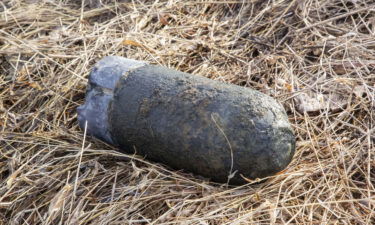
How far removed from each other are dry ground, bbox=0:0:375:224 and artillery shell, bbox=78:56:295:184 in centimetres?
11

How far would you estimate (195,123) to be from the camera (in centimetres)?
244

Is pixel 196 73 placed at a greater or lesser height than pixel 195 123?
lesser

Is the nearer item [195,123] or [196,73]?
[195,123]

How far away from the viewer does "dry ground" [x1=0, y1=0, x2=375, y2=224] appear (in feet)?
7.97

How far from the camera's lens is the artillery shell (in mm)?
2381

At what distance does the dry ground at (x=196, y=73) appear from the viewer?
7.97 ft

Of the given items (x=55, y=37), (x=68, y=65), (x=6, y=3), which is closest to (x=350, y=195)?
(x=68, y=65)

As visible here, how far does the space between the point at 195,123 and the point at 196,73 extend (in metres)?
0.99

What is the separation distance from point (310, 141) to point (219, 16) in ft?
5.62

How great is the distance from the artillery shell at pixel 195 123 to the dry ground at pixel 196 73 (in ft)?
0.35

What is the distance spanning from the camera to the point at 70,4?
14.6ft

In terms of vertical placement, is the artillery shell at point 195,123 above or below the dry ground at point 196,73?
above

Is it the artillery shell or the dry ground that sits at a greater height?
the artillery shell

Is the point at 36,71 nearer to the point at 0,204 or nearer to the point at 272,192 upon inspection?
the point at 0,204
